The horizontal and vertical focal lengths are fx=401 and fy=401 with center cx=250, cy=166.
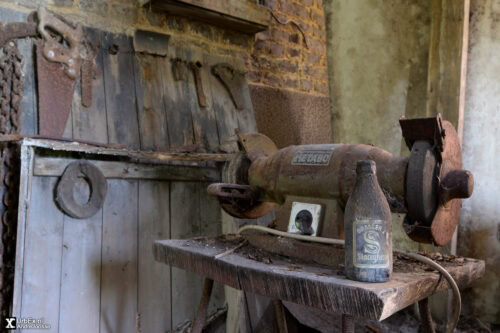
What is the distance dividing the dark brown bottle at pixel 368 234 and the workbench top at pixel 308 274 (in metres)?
0.03

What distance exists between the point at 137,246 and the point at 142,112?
60 cm

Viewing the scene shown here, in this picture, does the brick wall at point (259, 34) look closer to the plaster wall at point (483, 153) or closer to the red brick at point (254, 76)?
the red brick at point (254, 76)

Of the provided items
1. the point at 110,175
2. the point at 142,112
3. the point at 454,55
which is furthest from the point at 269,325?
the point at 454,55

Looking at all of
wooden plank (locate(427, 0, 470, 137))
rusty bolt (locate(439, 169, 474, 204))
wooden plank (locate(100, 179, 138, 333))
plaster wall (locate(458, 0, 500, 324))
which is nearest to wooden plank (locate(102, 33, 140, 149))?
wooden plank (locate(100, 179, 138, 333))

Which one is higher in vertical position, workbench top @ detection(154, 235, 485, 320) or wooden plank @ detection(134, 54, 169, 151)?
wooden plank @ detection(134, 54, 169, 151)

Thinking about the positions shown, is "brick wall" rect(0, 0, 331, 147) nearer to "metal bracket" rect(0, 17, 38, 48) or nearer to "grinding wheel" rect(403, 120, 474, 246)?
"metal bracket" rect(0, 17, 38, 48)

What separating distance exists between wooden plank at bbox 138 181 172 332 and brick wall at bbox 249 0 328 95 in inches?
37.6

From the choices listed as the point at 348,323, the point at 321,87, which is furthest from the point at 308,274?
the point at 321,87

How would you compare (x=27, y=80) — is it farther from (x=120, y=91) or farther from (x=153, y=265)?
(x=153, y=265)

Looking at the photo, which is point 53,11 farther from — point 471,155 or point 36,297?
point 471,155

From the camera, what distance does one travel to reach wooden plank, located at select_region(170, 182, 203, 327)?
5.91 feet

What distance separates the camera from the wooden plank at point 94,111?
165 cm

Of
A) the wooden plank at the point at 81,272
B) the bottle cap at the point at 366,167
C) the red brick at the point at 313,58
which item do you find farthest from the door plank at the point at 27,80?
the red brick at the point at 313,58

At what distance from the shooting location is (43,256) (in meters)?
1.47
